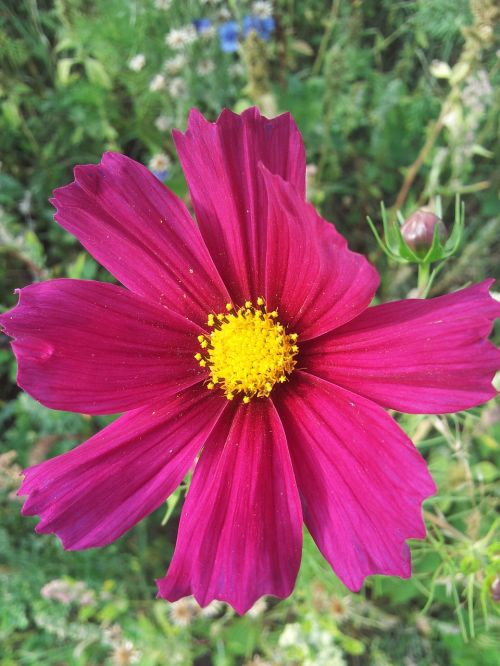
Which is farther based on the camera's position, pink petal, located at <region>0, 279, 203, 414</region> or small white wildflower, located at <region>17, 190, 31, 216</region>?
small white wildflower, located at <region>17, 190, 31, 216</region>

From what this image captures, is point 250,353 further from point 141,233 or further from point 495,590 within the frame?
point 495,590

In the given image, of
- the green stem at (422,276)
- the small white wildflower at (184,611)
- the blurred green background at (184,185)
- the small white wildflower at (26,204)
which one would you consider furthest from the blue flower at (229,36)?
the small white wildflower at (184,611)

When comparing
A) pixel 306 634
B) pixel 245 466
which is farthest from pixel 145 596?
pixel 245 466

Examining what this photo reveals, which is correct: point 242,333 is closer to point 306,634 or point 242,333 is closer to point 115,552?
point 306,634

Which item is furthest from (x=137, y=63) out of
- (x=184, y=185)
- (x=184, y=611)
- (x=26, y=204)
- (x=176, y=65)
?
(x=184, y=611)

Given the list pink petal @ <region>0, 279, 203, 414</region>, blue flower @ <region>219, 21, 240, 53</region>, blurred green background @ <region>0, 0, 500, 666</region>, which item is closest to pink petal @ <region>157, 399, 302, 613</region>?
pink petal @ <region>0, 279, 203, 414</region>

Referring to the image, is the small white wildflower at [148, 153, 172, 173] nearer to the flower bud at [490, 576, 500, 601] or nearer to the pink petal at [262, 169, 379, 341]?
the pink petal at [262, 169, 379, 341]
